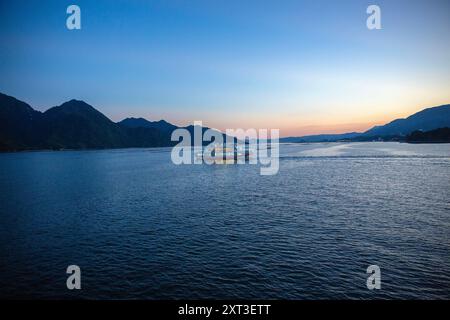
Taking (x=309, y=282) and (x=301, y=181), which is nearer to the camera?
(x=309, y=282)

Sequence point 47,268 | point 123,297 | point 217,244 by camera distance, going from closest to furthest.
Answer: point 123,297 → point 47,268 → point 217,244

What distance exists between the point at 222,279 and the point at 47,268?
63.1ft

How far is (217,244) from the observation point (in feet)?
114

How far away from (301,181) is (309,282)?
62.4m

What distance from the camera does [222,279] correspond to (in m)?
26.0
